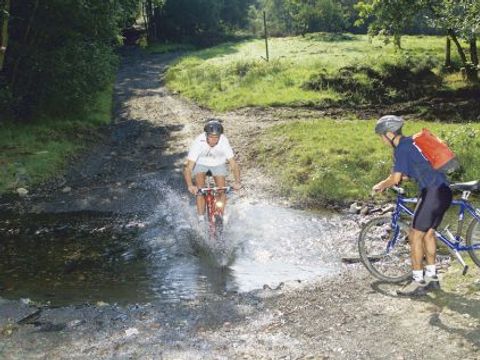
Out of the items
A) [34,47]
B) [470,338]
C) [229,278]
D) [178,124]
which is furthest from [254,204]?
[34,47]

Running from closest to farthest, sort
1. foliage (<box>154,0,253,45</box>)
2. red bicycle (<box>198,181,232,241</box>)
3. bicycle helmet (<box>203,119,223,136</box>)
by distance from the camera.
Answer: bicycle helmet (<box>203,119,223,136</box>)
red bicycle (<box>198,181,232,241</box>)
foliage (<box>154,0,253,45</box>)

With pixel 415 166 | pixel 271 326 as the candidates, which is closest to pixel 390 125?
pixel 415 166

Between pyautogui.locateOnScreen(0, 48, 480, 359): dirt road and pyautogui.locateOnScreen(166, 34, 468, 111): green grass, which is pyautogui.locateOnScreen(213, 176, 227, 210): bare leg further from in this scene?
pyautogui.locateOnScreen(166, 34, 468, 111): green grass

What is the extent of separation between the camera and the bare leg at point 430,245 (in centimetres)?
732

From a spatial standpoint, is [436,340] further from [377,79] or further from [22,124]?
[377,79]

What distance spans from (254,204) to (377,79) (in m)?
17.9

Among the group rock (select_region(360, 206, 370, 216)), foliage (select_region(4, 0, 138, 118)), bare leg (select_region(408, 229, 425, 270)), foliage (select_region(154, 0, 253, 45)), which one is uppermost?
foliage (select_region(154, 0, 253, 45))

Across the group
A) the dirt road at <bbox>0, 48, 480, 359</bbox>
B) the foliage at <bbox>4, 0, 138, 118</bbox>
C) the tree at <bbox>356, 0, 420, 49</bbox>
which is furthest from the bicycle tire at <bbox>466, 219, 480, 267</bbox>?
the tree at <bbox>356, 0, 420, 49</bbox>

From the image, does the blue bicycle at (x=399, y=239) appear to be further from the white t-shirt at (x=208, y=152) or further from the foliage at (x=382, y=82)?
the foliage at (x=382, y=82)

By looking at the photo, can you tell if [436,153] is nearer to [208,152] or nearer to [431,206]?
[431,206]

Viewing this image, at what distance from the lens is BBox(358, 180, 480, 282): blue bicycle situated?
25.0 feet

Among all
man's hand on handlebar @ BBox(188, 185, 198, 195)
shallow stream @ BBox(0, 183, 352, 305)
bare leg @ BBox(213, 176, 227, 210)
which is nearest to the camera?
shallow stream @ BBox(0, 183, 352, 305)

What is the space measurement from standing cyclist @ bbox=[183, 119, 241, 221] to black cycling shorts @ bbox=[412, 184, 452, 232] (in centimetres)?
389

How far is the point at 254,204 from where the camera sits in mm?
13641
